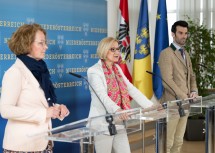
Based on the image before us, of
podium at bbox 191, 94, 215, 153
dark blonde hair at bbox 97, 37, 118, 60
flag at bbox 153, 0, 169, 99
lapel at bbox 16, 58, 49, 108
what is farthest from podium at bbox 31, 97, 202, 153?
flag at bbox 153, 0, 169, 99

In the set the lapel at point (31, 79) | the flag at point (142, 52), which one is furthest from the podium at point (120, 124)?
the flag at point (142, 52)

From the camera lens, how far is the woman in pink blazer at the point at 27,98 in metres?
2.56

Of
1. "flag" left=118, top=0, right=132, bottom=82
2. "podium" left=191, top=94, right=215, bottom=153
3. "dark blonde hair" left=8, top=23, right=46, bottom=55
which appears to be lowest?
"podium" left=191, top=94, right=215, bottom=153

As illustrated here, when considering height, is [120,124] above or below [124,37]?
below

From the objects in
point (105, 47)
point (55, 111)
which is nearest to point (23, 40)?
point (55, 111)

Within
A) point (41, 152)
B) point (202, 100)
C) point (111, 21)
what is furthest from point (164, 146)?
point (111, 21)

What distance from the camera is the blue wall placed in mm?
3704

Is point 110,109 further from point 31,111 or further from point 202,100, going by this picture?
point 31,111

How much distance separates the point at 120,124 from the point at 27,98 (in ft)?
2.06

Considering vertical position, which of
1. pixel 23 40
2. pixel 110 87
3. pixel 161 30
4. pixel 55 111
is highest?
pixel 161 30

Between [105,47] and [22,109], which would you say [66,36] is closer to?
[105,47]

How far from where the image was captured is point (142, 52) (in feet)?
20.0

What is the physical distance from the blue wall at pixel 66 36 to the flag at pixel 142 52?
1187 millimetres

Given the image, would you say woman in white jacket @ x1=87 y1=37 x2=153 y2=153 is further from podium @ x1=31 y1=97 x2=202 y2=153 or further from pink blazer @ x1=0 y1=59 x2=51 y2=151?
pink blazer @ x1=0 y1=59 x2=51 y2=151
